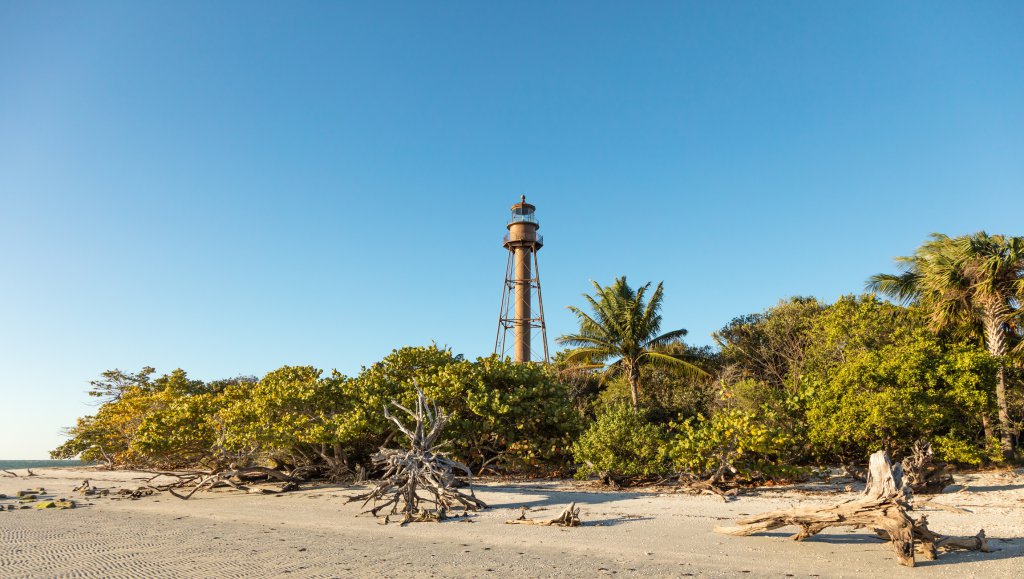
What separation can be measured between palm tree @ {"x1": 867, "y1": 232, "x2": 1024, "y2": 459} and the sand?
4441mm

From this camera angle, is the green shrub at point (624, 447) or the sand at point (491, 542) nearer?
the sand at point (491, 542)

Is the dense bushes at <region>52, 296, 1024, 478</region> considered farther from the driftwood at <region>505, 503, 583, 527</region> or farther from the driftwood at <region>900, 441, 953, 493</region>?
the driftwood at <region>505, 503, 583, 527</region>

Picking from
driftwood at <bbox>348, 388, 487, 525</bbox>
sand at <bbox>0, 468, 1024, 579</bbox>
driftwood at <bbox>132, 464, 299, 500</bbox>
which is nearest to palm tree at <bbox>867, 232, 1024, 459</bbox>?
sand at <bbox>0, 468, 1024, 579</bbox>

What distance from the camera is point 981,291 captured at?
53.4ft

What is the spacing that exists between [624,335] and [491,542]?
15034mm

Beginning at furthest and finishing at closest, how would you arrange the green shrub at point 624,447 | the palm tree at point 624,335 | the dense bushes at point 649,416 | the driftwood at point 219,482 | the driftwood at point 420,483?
the palm tree at point 624,335, the driftwood at point 219,482, the green shrub at point 624,447, the dense bushes at point 649,416, the driftwood at point 420,483

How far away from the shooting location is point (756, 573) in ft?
21.7

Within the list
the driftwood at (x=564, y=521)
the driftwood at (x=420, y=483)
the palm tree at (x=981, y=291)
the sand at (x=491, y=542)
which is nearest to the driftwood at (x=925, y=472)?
the sand at (x=491, y=542)

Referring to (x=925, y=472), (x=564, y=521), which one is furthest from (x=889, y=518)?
(x=925, y=472)

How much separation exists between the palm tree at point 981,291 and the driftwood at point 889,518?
11.0m

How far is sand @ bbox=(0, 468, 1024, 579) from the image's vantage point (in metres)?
6.93

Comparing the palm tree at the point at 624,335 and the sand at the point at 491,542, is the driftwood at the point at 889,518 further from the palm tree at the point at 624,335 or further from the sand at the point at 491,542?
the palm tree at the point at 624,335

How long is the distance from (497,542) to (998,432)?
636 inches

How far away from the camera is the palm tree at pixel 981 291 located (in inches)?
633
